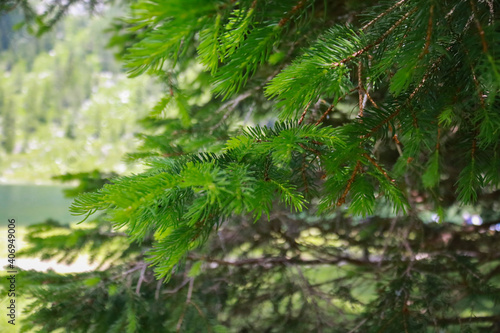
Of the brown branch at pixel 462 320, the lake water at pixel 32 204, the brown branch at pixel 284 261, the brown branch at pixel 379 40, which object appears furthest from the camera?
the lake water at pixel 32 204

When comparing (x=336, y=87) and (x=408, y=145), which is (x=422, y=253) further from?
(x=336, y=87)

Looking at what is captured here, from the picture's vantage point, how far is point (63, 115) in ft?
197

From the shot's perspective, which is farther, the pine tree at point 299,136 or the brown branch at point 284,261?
the brown branch at point 284,261

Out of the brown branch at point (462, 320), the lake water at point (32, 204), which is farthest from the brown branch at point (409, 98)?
the lake water at point (32, 204)

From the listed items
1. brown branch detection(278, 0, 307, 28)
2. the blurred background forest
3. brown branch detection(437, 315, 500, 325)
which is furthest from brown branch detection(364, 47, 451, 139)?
the blurred background forest

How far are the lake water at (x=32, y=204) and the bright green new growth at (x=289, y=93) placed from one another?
84.1 ft

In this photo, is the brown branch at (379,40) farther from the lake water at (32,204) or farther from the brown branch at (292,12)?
the lake water at (32,204)

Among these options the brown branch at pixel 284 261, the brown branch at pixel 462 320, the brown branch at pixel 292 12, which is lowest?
the brown branch at pixel 462 320

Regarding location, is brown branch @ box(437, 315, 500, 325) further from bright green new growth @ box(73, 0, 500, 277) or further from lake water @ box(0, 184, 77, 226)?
lake water @ box(0, 184, 77, 226)

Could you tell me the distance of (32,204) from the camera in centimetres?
3356

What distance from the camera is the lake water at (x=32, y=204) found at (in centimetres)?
2695

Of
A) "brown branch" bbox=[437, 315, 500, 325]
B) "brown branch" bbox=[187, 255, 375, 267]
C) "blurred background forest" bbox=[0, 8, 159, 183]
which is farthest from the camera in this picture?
"blurred background forest" bbox=[0, 8, 159, 183]

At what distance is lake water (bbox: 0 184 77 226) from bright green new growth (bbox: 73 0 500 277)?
84.1ft

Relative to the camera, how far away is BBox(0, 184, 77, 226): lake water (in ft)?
88.4
